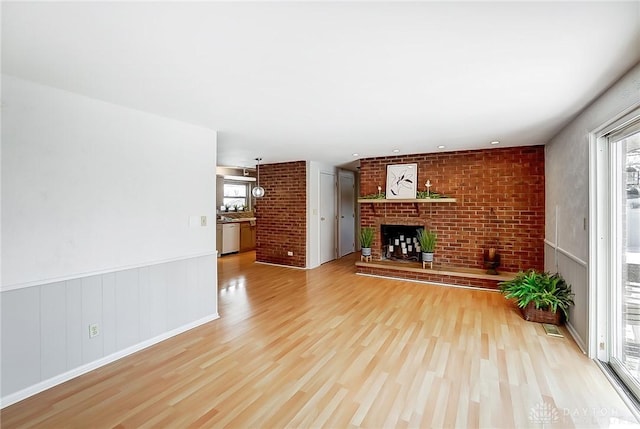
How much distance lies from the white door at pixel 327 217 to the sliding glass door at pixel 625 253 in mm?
4720

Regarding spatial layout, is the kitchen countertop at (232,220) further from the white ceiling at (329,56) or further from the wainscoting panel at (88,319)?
the white ceiling at (329,56)

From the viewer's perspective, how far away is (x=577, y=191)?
2.88 m

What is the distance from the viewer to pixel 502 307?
3.79 meters

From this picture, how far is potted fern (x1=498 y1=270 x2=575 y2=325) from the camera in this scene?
3205 millimetres

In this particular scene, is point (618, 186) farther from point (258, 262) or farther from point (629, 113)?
point (258, 262)

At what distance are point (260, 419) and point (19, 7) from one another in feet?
7.94

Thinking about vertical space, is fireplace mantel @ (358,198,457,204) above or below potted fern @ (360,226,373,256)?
above

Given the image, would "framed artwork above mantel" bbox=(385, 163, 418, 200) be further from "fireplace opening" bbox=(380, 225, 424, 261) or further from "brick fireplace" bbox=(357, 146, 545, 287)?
"fireplace opening" bbox=(380, 225, 424, 261)

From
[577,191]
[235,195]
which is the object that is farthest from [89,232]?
[235,195]

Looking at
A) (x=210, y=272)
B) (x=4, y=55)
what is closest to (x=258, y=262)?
(x=210, y=272)

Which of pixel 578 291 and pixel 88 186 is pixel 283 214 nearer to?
pixel 88 186

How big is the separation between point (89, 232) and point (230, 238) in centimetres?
539

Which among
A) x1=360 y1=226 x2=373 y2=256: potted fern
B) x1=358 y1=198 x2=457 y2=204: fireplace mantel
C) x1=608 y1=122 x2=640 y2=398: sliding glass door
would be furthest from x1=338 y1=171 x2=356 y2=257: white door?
x1=608 y1=122 x2=640 y2=398: sliding glass door

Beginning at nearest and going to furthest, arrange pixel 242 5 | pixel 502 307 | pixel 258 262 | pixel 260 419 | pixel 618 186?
pixel 242 5 < pixel 260 419 < pixel 618 186 < pixel 502 307 < pixel 258 262
